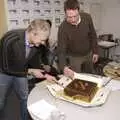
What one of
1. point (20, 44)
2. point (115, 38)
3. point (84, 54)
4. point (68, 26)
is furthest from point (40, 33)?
point (115, 38)

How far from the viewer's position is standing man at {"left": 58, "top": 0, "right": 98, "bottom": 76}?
247cm

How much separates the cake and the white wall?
3.22 metres

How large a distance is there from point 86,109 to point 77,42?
1231 mm

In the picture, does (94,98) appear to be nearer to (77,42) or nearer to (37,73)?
(37,73)

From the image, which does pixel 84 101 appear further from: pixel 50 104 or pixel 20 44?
pixel 20 44

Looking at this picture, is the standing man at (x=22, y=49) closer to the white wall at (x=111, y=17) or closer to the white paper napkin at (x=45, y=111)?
the white paper napkin at (x=45, y=111)

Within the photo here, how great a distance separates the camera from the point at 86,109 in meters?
1.46

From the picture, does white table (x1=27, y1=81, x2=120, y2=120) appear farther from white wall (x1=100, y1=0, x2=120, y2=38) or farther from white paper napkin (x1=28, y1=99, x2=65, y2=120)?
white wall (x1=100, y1=0, x2=120, y2=38)

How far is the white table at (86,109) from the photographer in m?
1.37

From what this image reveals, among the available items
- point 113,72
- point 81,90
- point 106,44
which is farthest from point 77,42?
point 106,44

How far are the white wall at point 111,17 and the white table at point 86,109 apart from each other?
10.5ft

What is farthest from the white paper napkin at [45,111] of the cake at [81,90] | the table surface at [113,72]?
the table surface at [113,72]

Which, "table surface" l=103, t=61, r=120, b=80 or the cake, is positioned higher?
the cake

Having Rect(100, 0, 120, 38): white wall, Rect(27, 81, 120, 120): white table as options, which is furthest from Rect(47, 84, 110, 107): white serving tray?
Rect(100, 0, 120, 38): white wall
